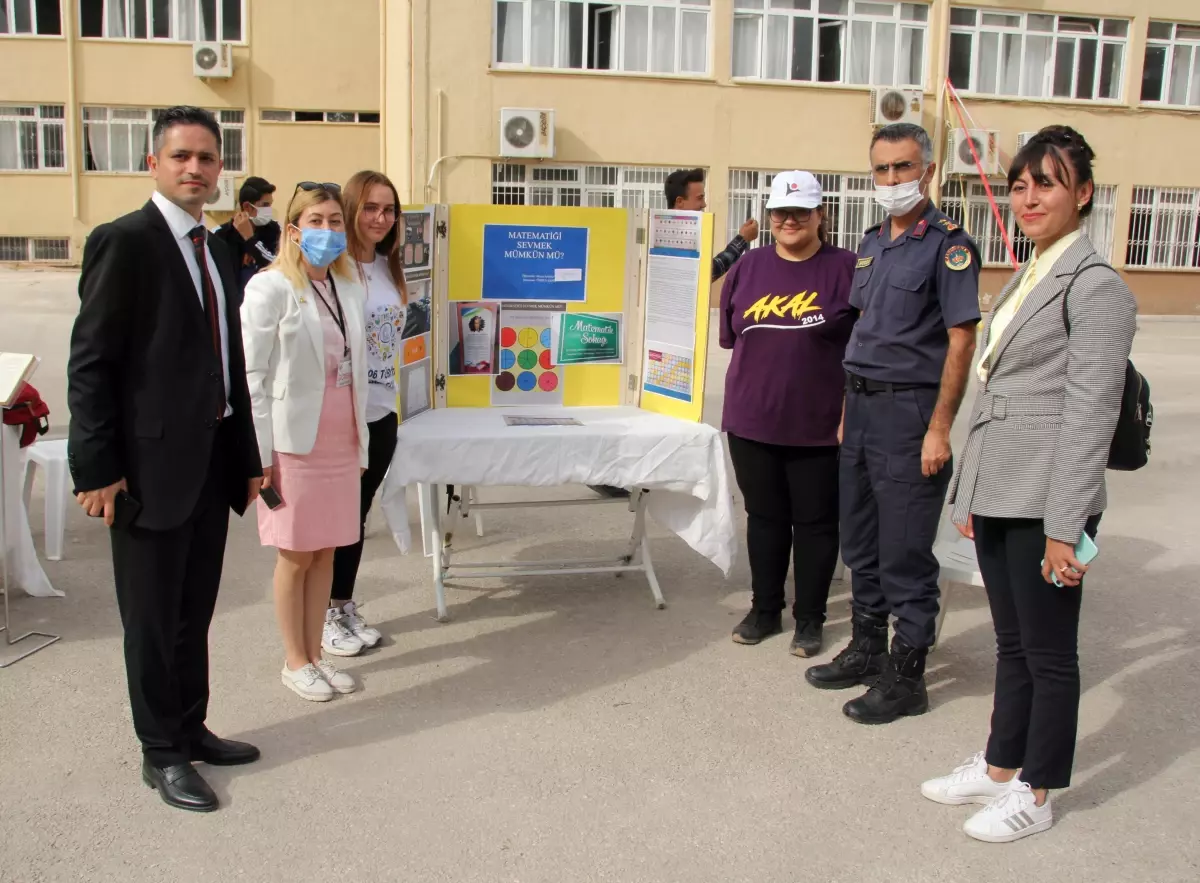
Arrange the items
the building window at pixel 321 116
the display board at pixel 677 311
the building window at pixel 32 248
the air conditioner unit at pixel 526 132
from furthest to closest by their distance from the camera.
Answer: the building window at pixel 321 116, the building window at pixel 32 248, the air conditioner unit at pixel 526 132, the display board at pixel 677 311

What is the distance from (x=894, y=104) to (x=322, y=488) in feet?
64.8

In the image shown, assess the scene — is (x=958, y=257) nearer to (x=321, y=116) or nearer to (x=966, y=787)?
(x=966, y=787)

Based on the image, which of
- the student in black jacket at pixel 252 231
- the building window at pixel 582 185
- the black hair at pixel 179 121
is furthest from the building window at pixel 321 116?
the black hair at pixel 179 121

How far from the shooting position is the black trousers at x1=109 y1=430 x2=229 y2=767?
3.22m

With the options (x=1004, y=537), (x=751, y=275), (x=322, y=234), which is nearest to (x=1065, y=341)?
(x=1004, y=537)

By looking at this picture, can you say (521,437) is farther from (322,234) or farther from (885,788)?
(885,788)

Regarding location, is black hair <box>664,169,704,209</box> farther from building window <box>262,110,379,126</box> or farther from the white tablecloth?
building window <box>262,110,379,126</box>

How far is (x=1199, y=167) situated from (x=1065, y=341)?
24031 mm

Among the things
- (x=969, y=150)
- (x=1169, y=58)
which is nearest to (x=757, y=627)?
(x=969, y=150)

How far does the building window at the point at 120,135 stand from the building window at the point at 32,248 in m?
1.86

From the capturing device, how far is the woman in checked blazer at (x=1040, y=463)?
2.93 m

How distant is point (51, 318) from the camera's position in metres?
16.7

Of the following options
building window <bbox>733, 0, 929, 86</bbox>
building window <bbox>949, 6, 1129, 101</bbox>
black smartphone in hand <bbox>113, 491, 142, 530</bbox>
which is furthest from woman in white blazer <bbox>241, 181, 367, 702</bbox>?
building window <bbox>949, 6, 1129, 101</bbox>

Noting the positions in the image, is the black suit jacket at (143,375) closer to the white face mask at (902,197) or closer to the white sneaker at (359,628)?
the white sneaker at (359,628)
